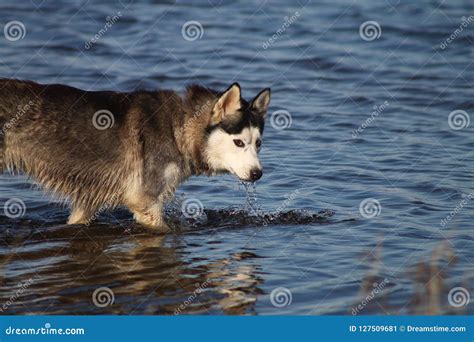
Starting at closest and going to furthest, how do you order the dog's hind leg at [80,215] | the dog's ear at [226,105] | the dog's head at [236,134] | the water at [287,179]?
the water at [287,179], the dog's ear at [226,105], the dog's head at [236,134], the dog's hind leg at [80,215]

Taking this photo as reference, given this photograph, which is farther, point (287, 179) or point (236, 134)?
point (287, 179)

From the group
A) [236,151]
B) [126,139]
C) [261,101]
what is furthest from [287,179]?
[126,139]

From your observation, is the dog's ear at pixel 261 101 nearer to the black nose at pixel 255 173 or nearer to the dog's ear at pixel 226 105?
the dog's ear at pixel 226 105

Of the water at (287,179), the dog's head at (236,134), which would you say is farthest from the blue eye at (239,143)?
the water at (287,179)

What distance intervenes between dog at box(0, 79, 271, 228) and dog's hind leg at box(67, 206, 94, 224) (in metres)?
0.15

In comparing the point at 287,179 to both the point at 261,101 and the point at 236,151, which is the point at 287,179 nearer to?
the point at 261,101

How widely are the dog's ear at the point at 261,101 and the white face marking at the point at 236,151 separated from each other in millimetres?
283

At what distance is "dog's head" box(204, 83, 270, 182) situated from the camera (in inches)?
370

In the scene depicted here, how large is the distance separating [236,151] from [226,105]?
0.46m

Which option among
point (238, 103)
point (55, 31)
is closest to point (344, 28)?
point (55, 31)

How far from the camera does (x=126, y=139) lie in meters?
9.54

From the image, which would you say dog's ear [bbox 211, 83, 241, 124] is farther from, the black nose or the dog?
the black nose

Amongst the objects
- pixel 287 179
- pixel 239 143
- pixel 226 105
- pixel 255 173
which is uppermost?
pixel 226 105

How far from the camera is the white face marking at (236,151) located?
941 centimetres
